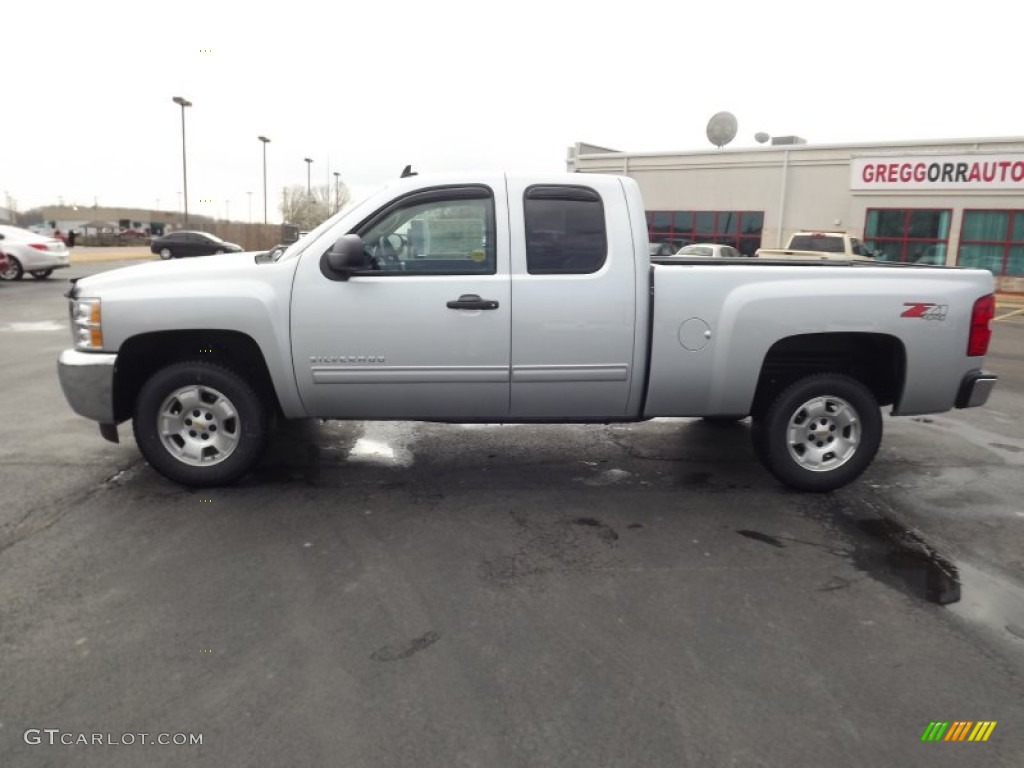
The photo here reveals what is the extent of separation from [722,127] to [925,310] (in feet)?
93.1

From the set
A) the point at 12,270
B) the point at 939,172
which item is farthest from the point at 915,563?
the point at 939,172

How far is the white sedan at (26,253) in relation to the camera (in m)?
21.1

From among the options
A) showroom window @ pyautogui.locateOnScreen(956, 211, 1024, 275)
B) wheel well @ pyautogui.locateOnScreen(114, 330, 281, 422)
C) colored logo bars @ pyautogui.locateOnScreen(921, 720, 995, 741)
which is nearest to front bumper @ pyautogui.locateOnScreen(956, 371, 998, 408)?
colored logo bars @ pyautogui.locateOnScreen(921, 720, 995, 741)

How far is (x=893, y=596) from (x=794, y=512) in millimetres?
1161

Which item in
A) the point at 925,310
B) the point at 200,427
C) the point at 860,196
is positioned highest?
the point at 860,196

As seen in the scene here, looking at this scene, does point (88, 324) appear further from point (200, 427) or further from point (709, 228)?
point (709, 228)

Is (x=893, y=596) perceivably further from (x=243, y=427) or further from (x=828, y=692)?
(x=243, y=427)

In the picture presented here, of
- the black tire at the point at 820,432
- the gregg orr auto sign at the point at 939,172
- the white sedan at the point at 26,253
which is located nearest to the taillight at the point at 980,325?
the black tire at the point at 820,432

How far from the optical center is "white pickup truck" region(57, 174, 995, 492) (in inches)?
189

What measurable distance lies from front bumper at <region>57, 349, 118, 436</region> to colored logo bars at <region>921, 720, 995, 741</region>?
15.2 feet

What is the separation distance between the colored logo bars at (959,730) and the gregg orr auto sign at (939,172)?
26365 mm

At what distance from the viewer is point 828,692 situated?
2938 mm

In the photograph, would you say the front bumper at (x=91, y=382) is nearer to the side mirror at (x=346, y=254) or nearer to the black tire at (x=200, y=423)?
the black tire at (x=200, y=423)

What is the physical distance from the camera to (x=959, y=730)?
2730mm
